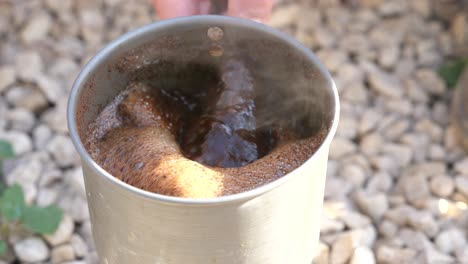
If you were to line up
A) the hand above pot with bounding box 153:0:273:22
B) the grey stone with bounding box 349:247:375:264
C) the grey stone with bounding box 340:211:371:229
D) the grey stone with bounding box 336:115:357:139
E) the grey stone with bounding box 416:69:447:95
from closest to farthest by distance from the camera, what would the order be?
the hand above pot with bounding box 153:0:273:22, the grey stone with bounding box 349:247:375:264, the grey stone with bounding box 340:211:371:229, the grey stone with bounding box 336:115:357:139, the grey stone with bounding box 416:69:447:95

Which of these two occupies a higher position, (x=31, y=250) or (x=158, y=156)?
(x=158, y=156)

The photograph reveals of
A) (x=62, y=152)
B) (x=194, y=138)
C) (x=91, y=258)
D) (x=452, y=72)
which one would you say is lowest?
(x=91, y=258)

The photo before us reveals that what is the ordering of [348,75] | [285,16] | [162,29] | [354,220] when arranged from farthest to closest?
[285,16] < [348,75] < [354,220] < [162,29]

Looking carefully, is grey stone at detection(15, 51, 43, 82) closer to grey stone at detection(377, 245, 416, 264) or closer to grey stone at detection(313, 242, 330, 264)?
grey stone at detection(313, 242, 330, 264)

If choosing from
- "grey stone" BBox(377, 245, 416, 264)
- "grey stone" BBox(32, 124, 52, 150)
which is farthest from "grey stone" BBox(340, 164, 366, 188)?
"grey stone" BBox(32, 124, 52, 150)

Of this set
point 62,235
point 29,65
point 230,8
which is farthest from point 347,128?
point 29,65

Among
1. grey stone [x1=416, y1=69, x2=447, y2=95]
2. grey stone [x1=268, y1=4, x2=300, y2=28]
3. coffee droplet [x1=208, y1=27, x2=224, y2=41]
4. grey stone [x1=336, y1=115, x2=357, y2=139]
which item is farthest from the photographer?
grey stone [x1=268, y1=4, x2=300, y2=28]

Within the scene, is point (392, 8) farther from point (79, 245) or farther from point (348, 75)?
point (79, 245)

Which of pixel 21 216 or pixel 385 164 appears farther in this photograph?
pixel 385 164

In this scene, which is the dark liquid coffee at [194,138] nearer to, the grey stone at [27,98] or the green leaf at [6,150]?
the green leaf at [6,150]
